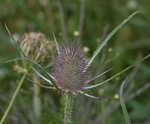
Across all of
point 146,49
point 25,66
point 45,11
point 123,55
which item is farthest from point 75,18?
point 25,66

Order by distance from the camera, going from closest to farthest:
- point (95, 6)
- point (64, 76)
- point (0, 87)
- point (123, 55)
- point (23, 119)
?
point (64, 76) < point (23, 119) < point (0, 87) < point (123, 55) < point (95, 6)

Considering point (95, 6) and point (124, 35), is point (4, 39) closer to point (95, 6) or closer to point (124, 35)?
point (95, 6)

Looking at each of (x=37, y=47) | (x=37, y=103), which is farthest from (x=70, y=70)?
(x=37, y=103)

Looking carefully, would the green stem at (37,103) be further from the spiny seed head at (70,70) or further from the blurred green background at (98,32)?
the spiny seed head at (70,70)

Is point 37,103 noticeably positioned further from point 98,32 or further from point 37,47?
point 98,32

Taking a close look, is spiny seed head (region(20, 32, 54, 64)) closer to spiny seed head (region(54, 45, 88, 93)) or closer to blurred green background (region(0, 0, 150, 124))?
spiny seed head (region(54, 45, 88, 93))

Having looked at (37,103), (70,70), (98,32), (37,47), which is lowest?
(70,70)
